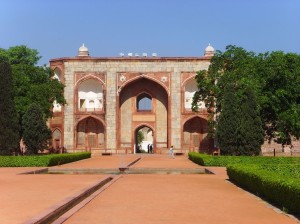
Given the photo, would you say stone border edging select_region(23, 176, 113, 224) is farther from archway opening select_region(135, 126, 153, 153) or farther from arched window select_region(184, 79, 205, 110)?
archway opening select_region(135, 126, 153, 153)

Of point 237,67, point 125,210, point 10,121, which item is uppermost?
point 237,67

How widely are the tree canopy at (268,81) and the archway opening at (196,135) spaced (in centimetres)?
1179

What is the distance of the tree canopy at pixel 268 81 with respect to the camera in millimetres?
29031

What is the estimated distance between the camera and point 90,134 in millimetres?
43688

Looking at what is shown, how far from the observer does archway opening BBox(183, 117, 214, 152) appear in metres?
43.0

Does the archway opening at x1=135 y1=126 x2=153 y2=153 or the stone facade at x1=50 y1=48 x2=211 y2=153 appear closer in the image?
the stone facade at x1=50 y1=48 x2=211 y2=153

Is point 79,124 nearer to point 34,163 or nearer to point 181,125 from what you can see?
point 181,125

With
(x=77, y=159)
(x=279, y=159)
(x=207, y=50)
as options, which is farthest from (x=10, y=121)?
(x=207, y=50)

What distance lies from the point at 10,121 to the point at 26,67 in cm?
806

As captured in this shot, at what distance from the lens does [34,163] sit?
2292 centimetres

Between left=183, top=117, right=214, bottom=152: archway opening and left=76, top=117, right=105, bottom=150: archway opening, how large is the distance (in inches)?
293

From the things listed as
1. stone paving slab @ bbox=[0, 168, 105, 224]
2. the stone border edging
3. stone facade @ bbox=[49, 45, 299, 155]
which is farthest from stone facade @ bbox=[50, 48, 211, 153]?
the stone border edging

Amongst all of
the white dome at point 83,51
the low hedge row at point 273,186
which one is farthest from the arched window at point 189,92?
the low hedge row at point 273,186

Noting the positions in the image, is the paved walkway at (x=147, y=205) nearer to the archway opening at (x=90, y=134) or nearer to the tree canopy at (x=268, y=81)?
the tree canopy at (x=268, y=81)
